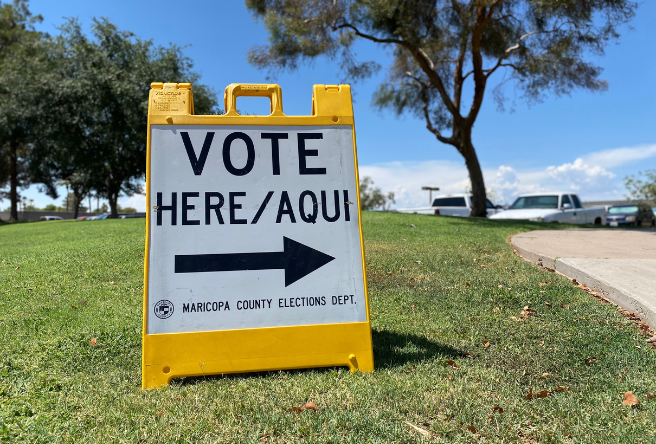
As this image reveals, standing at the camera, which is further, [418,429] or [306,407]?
[306,407]

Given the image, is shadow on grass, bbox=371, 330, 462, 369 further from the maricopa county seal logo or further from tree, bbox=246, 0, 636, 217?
tree, bbox=246, 0, 636, 217

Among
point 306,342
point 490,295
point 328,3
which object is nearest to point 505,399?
point 306,342

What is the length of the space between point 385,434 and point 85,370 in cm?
231

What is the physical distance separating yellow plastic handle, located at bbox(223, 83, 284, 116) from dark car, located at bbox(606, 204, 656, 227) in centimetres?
2456

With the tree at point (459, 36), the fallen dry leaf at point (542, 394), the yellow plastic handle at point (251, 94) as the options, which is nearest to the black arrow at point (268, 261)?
the yellow plastic handle at point (251, 94)

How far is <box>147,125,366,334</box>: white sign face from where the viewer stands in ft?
10.9

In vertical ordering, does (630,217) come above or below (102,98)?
below

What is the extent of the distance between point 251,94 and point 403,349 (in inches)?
90.2

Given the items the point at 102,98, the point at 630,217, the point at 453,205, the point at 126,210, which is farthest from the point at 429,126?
the point at 126,210

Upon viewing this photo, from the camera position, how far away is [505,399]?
297cm

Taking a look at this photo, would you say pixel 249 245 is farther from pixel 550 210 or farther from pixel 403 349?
pixel 550 210

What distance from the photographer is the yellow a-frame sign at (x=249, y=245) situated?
3.30 m

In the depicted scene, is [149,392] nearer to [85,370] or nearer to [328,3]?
[85,370]

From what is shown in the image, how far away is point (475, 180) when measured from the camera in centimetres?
1917
